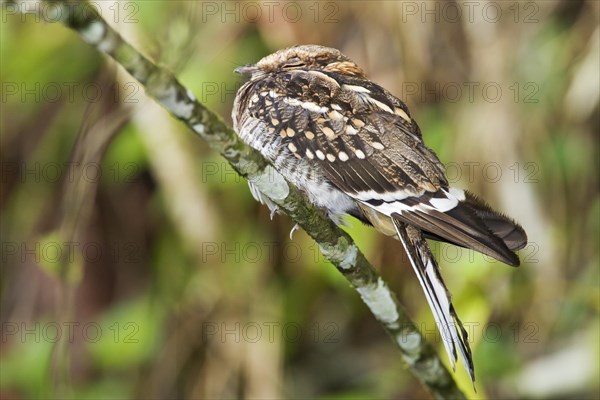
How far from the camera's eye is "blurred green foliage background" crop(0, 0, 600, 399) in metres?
4.08

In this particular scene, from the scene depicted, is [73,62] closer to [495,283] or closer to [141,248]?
[141,248]

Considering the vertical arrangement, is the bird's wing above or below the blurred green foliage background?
above

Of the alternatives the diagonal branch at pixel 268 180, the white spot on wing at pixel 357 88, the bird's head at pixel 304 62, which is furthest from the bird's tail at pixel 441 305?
the bird's head at pixel 304 62

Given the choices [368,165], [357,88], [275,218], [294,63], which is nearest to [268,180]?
[368,165]

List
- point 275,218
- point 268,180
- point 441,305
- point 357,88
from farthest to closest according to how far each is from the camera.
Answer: point 275,218
point 357,88
point 441,305
point 268,180

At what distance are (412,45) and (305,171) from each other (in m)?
1.74

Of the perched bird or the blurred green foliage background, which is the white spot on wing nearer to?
the perched bird

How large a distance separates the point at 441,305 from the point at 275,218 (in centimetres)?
221

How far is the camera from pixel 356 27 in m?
4.23

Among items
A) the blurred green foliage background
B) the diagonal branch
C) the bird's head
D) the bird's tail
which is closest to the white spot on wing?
the bird's head

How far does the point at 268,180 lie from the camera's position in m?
2.01

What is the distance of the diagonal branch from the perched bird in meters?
0.15

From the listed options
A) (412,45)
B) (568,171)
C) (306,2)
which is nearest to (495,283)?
(568,171)

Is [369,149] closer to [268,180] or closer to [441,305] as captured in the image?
[441,305]
